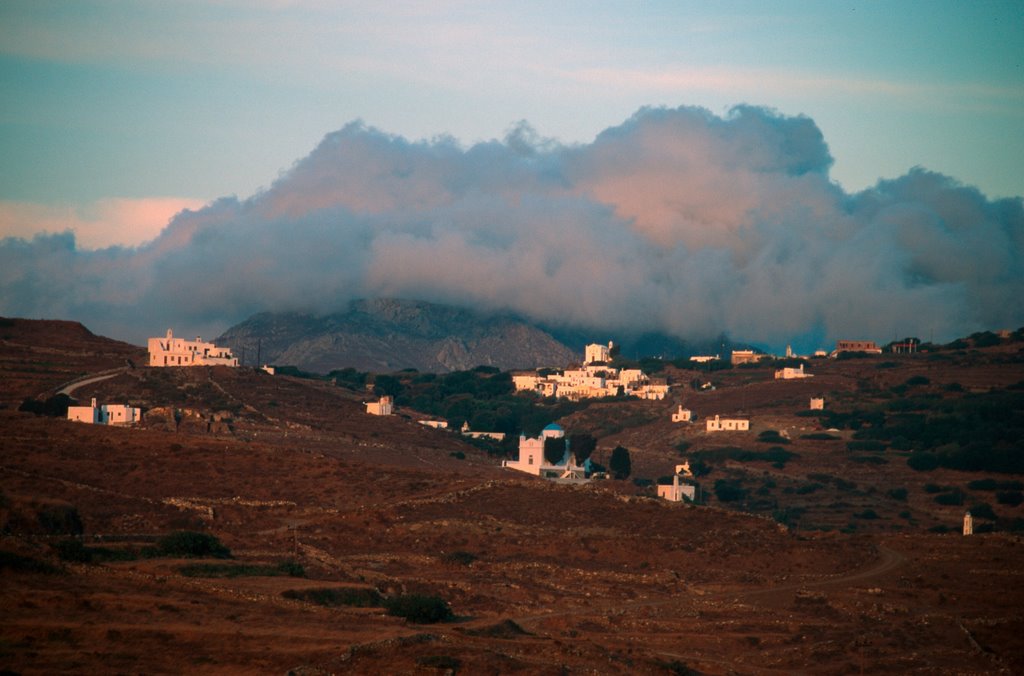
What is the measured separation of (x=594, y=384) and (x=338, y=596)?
139637 mm

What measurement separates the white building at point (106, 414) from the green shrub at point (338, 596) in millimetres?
48637

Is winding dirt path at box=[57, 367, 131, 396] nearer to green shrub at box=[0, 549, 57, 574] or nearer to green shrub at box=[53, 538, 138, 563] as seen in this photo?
green shrub at box=[53, 538, 138, 563]

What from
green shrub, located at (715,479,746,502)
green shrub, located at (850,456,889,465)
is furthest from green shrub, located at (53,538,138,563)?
green shrub, located at (850,456,889,465)

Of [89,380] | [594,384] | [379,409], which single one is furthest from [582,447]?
[594,384]

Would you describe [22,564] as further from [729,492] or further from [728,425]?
[728,425]

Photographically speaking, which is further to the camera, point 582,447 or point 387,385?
point 387,385

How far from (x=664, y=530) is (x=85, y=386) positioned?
2069 inches

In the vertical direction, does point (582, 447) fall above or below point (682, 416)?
below

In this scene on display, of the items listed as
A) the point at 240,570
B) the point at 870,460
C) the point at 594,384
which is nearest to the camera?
the point at 240,570

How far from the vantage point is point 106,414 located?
98000 mm

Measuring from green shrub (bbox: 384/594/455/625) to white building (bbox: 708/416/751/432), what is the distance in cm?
10207

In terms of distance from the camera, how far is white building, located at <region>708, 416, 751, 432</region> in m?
148

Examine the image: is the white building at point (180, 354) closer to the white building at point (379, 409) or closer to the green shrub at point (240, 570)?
the white building at point (379, 409)

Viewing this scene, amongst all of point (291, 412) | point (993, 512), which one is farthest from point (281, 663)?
point (993, 512)
